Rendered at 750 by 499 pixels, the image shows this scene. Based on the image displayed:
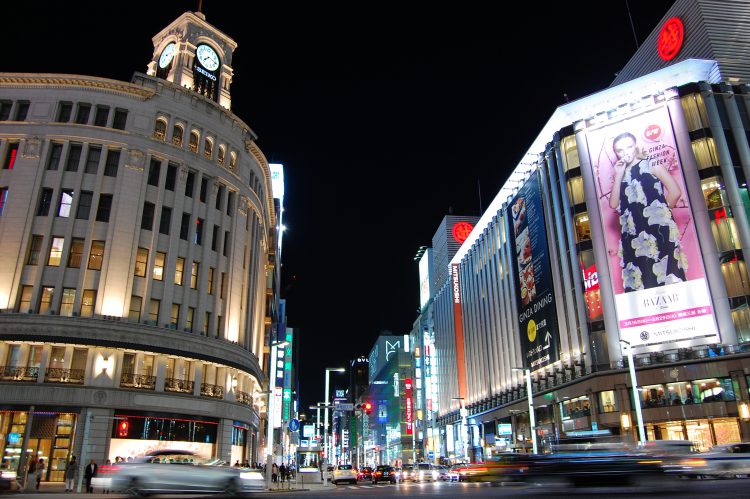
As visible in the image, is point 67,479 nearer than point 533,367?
Yes

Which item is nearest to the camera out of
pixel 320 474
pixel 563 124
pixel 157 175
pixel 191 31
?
pixel 157 175

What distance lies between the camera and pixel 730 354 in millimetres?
42031

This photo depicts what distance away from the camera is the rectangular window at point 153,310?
3833 centimetres

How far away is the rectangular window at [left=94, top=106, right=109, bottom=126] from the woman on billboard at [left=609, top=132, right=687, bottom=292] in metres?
45.0

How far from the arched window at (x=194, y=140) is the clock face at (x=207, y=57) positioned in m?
10.4

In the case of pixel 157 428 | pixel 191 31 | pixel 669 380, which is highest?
pixel 191 31

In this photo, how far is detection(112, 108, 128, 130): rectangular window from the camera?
41225mm

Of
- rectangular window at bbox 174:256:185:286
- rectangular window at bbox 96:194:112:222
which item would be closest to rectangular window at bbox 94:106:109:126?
rectangular window at bbox 96:194:112:222

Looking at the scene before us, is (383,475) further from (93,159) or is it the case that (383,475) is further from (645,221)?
(93,159)

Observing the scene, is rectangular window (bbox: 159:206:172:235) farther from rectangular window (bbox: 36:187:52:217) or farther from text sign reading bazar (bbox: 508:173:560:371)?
text sign reading bazar (bbox: 508:173:560:371)

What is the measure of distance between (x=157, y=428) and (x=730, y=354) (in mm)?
43239

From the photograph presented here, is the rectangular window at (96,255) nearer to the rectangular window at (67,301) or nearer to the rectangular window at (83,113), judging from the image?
the rectangular window at (67,301)

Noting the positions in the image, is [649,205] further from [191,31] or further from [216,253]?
[191,31]

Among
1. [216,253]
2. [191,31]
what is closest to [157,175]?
[216,253]
